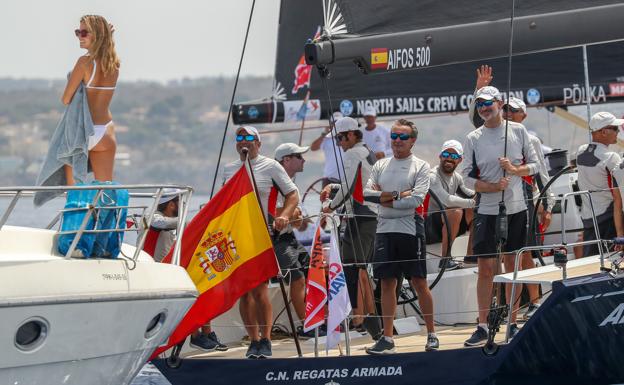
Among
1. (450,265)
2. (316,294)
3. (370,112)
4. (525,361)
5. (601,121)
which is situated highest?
(370,112)

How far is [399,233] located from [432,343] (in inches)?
29.7

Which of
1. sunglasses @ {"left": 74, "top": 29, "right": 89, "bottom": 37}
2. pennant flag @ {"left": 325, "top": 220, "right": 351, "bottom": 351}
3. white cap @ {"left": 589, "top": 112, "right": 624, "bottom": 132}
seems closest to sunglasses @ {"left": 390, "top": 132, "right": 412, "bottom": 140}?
pennant flag @ {"left": 325, "top": 220, "right": 351, "bottom": 351}

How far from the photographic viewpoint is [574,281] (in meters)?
8.88

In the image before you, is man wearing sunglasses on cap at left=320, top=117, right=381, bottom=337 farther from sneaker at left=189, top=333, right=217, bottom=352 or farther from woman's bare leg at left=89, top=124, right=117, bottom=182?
woman's bare leg at left=89, top=124, right=117, bottom=182

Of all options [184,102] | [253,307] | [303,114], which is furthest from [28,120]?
[253,307]

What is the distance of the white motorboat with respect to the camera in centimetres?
706

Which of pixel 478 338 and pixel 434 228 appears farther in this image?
pixel 434 228

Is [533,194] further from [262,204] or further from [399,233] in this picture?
[262,204]

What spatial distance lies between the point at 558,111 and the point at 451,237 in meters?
6.84

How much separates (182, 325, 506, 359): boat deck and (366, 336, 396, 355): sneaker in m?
0.07

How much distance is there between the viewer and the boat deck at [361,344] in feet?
31.0

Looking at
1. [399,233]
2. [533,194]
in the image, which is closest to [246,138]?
[399,233]

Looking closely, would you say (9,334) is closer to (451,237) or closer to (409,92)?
(451,237)

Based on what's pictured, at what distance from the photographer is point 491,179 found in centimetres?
944
